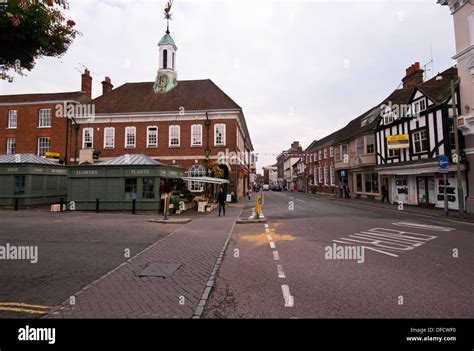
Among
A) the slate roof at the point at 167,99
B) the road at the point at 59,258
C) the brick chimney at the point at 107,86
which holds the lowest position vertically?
the road at the point at 59,258

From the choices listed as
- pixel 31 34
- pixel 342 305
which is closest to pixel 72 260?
pixel 31 34

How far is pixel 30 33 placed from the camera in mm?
3111

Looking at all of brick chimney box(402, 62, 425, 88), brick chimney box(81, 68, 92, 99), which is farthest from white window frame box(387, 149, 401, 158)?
brick chimney box(81, 68, 92, 99)

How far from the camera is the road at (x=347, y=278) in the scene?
377cm

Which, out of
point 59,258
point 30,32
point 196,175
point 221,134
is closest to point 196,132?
point 221,134

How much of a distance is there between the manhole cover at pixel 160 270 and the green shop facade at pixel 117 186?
11.9 m

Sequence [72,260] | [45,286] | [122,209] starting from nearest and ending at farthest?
1. [45,286]
2. [72,260]
3. [122,209]

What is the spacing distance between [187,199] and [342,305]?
1765 centimetres

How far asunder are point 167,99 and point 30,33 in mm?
26980

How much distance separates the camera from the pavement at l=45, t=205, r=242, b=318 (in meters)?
3.66

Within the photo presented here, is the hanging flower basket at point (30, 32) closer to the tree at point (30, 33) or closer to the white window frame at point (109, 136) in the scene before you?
the tree at point (30, 33)

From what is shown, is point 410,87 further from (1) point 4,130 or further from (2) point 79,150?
(1) point 4,130

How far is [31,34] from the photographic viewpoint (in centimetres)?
312

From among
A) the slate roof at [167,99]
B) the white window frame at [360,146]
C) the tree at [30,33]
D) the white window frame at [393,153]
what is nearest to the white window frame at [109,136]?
the slate roof at [167,99]
